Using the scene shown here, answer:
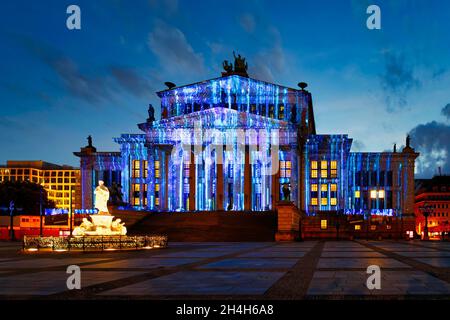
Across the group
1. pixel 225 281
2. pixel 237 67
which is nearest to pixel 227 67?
pixel 237 67

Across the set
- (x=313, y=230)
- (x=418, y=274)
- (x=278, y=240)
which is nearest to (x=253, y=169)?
(x=313, y=230)

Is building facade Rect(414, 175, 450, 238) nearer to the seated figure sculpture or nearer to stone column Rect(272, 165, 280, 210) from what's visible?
stone column Rect(272, 165, 280, 210)

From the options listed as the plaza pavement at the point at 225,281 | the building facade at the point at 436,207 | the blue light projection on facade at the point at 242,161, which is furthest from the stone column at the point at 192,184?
the building facade at the point at 436,207

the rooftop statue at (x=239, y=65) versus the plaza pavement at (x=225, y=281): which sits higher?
the rooftop statue at (x=239, y=65)

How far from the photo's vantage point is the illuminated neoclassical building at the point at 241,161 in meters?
92.6

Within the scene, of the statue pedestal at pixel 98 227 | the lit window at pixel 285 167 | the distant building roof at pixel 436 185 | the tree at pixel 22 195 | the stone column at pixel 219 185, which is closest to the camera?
the statue pedestal at pixel 98 227

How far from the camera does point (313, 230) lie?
252 ft

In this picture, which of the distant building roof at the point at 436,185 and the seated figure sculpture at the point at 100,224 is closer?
the seated figure sculpture at the point at 100,224

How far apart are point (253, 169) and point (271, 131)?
6.88 m

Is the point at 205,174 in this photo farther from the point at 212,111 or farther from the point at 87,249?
the point at 87,249

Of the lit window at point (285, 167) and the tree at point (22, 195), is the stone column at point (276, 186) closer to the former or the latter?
the lit window at point (285, 167)

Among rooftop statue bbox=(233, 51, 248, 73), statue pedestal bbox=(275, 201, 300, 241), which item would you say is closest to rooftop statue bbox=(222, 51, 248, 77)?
rooftop statue bbox=(233, 51, 248, 73)

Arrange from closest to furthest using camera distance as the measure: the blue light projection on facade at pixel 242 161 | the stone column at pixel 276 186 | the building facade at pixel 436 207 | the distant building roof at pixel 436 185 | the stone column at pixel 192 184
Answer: the stone column at pixel 276 186 → the blue light projection on facade at pixel 242 161 → the stone column at pixel 192 184 → the building facade at pixel 436 207 → the distant building roof at pixel 436 185

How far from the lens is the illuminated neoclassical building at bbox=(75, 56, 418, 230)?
9256cm
